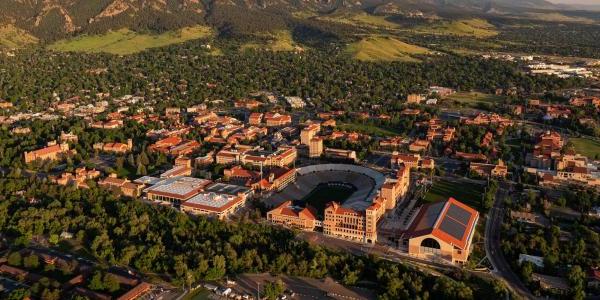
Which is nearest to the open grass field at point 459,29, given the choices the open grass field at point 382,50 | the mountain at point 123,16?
the open grass field at point 382,50

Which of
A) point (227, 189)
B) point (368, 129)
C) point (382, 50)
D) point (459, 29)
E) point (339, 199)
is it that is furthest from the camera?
point (459, 29)

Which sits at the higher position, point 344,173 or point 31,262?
point 31,262

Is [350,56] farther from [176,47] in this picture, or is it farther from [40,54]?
[40,54]

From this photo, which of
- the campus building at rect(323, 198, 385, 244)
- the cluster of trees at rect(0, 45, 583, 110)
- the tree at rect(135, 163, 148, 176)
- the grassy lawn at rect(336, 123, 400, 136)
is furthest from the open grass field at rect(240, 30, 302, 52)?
the campus building at rect(323, 198, 385, 244)

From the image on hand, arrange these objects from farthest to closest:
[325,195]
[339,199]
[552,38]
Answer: [552,38], [325,195], [339,199]

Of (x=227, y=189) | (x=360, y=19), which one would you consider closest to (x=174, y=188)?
(x=227, y=189)

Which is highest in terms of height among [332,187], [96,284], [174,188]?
[96,284]

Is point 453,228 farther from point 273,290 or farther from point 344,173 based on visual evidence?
point 344,173
